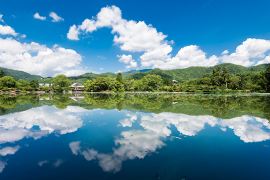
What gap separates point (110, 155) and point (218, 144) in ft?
15.1

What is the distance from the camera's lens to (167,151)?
9398 millimetres

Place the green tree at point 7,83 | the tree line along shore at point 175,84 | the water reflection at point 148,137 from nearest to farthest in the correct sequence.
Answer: the water reflection at point 148,137, the tree line along shore at point 175,84, the green tree at point 7,83

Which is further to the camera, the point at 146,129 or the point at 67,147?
the point at 146,129

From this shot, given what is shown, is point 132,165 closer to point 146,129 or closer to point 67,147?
point 67,147

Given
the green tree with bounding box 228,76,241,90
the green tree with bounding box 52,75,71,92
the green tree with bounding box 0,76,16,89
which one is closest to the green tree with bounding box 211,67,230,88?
the green tree with bounding box 228,76,241,90

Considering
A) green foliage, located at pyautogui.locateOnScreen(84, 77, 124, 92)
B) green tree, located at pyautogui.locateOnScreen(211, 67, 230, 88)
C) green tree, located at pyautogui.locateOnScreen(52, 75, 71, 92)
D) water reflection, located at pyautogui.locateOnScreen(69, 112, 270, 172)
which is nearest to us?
water reflection, located at pyautogui.locateOnScreen(69, 112, 270, 172)

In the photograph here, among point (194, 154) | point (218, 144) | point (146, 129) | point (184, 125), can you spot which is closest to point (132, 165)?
point (194, 154)

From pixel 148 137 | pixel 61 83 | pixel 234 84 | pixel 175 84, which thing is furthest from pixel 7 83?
pixel 148 137

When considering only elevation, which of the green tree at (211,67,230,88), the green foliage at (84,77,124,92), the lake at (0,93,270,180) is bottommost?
the lake at (0,93,270,180)

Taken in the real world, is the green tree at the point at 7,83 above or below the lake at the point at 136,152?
above

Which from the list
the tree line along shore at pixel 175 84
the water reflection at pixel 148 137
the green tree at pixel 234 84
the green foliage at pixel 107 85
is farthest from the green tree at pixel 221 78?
the water reflection at pixel 148 137

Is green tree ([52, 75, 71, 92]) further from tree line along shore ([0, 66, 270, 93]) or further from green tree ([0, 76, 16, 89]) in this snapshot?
green tree ([0, 76, 16, 89])

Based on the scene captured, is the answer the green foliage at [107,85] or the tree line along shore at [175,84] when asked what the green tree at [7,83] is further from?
the green foliage at [107,85]

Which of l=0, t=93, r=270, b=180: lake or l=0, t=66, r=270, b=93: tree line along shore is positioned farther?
l=0, t=66, r=270, b=93: tree line along shore
